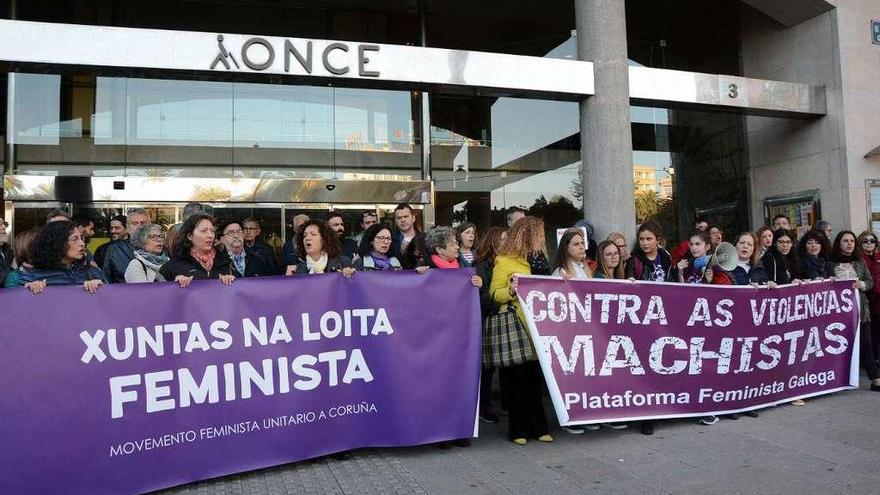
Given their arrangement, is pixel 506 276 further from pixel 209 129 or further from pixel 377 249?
pixel 209 129

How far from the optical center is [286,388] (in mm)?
4375

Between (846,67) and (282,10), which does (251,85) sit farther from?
(846,67)

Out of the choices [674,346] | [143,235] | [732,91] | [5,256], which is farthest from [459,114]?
[5,256]

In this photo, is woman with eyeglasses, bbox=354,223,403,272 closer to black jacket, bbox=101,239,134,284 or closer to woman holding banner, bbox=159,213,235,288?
woman holding banner, bbox=159,213,235,288

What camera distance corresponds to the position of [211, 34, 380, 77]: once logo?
295 inches

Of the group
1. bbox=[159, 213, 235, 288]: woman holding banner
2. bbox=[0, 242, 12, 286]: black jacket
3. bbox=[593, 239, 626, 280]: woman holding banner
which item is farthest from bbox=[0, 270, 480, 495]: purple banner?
bbox=[0, 242, 12, 286]: black jacket

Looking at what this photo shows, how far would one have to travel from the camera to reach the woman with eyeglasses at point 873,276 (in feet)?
23.8

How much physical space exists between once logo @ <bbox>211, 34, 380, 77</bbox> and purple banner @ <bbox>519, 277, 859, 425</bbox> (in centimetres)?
427

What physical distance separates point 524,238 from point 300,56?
164 inches

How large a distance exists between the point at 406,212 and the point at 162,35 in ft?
11.7

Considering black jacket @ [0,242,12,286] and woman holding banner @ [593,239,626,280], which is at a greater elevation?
black jacket @ [0,242,12,286]

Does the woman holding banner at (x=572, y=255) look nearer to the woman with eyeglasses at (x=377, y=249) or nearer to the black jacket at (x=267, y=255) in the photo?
the woman with eyeglasses at (x=377, y=249)

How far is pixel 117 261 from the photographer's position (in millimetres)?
5695

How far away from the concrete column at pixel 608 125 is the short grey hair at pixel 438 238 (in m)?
3.32
